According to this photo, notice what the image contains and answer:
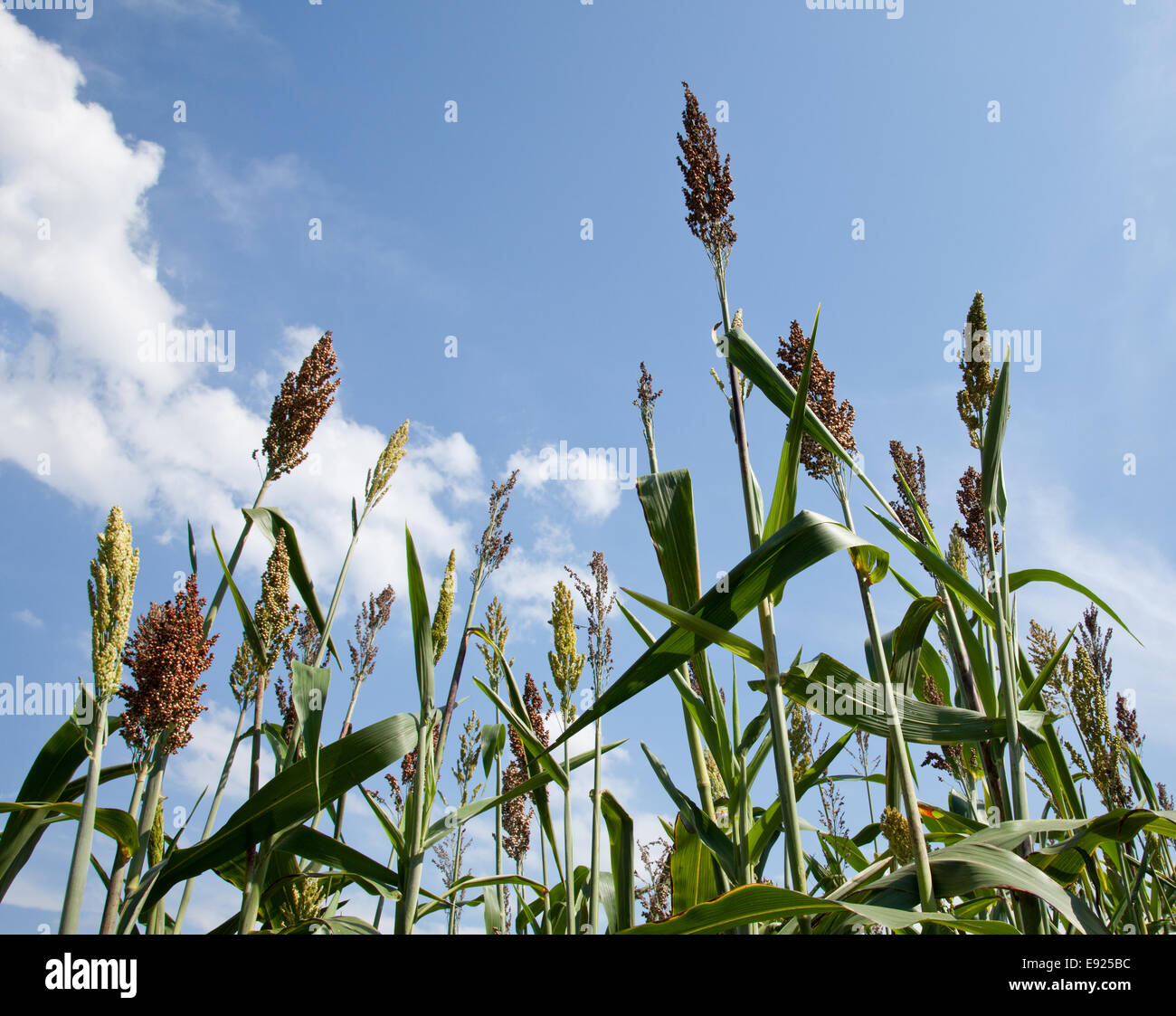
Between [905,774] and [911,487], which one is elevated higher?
[911,487]

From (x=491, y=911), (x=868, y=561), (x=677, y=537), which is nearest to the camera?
(x=868, y=561)

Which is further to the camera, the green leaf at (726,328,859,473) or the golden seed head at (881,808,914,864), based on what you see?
the green leaf at (726,328,859,473)

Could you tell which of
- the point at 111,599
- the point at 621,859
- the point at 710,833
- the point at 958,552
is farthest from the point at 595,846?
the point at 958,552

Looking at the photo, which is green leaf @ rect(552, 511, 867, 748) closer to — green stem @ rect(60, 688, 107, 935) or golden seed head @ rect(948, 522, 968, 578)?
green stem @ rect(60, 688, 107, 935)

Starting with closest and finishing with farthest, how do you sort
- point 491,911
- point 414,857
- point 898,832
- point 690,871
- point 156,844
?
point 898,832
point 414,857
point 690,871
point 156,844
point 491,911

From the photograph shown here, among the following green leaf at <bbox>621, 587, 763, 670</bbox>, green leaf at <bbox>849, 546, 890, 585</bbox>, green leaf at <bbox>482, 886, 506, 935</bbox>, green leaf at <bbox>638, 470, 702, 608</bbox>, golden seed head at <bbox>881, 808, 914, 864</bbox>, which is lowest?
green leaf at <bbox>482, 886, 506, 935</bbox>

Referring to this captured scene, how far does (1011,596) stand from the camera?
6.33 ft

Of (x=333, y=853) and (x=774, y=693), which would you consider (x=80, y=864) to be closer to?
(x=333, y=853)

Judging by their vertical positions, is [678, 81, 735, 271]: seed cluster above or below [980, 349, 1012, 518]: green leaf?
above

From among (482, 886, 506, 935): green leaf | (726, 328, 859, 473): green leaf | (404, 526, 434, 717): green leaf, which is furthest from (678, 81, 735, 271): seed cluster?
(482, 886, 506, 935): green leaf

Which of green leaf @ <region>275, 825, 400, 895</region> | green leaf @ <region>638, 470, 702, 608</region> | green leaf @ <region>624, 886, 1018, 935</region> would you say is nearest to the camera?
green leaf @ <region>624, 886, 1018, 935</region>

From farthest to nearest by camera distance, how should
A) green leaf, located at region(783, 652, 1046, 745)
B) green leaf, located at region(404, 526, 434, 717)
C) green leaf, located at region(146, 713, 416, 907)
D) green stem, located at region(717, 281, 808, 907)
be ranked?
green leaf, located at region(404, 526, 434, 717)
green leaf, located at region(146, 713, 416, 907)
green leaf, located at region(783, 652, 1046, 745)
green stem, located at region(717, 281, 808, 907)
